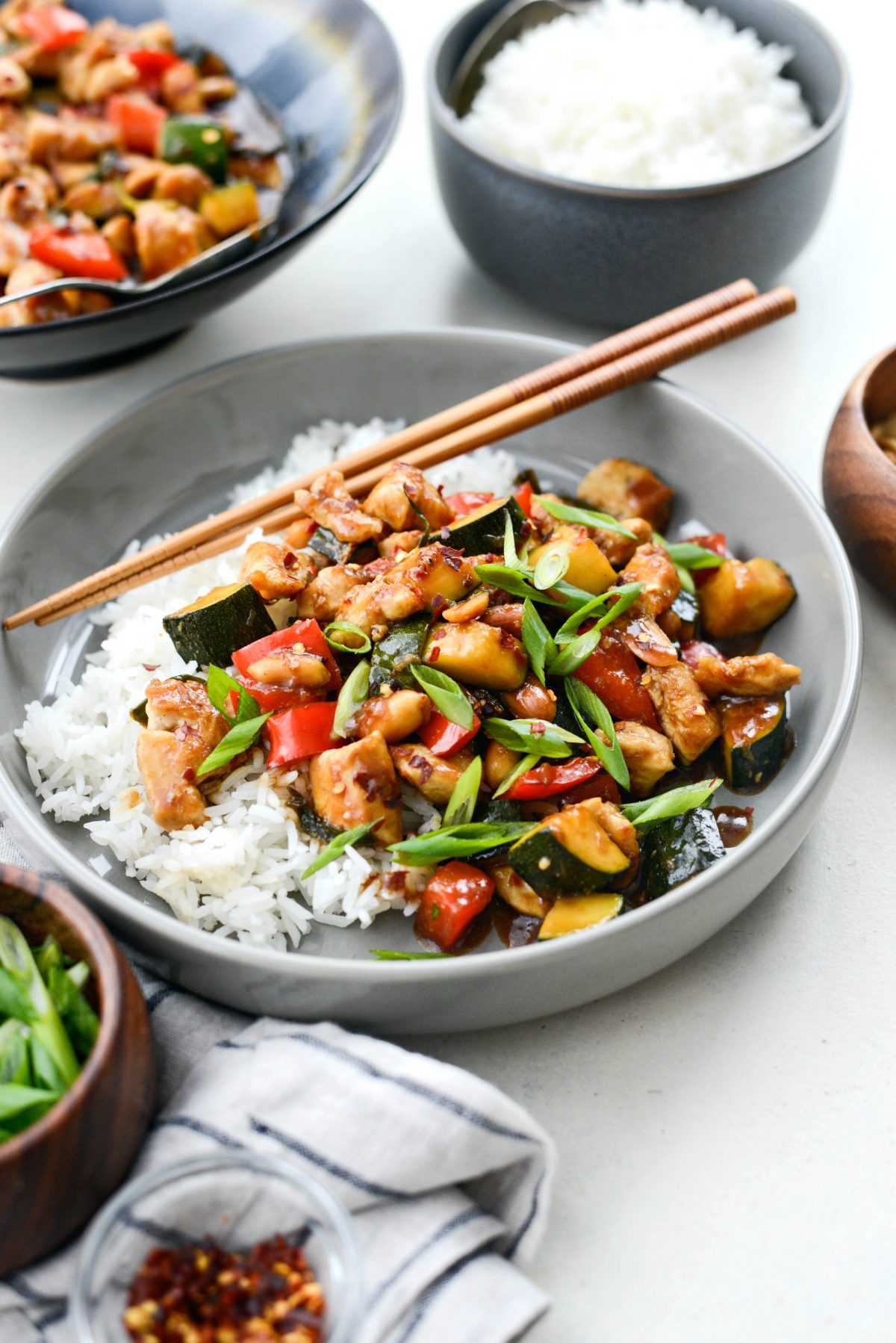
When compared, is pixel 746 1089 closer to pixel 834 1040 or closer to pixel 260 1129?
pixel 834 1040

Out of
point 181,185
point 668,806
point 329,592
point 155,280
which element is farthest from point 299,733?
point 181,185

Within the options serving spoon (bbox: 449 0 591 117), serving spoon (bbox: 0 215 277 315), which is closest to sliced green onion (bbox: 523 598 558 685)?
serving spoon (bbox: 0 215 277 315)

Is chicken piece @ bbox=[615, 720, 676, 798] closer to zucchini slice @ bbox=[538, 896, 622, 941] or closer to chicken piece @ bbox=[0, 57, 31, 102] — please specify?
zucchini slice @ bbox=[538, 896, 622, 941]

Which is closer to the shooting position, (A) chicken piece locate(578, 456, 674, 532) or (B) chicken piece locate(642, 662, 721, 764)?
(B) chicken piece locate(642, 662, 721, 764)

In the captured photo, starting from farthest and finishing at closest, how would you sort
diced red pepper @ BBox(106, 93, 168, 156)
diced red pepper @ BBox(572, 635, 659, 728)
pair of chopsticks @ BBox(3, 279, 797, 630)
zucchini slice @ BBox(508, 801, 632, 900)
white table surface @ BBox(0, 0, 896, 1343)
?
diced red pepper @ BBox(106, 93, 168, 156) < pair of chopsticks @ BBox(3, 279, 797, 630) < diced red pepper @ BBox(572, 635, 659, 728) < zucchini slice @ BBox(508, 801, 632, 900) < white table surface @ BBox(0, 0, 896, 1343)

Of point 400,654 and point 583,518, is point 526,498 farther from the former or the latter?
point 400,654

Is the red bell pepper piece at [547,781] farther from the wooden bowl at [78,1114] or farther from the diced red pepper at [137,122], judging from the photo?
the diced red pepper at [137,122]

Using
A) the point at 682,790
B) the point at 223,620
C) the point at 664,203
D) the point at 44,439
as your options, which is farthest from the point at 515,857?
the point at 44,439
